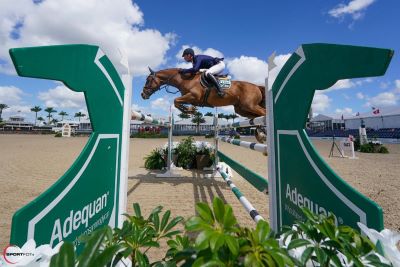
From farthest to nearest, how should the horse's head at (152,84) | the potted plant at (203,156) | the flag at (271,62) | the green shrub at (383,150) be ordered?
the green shrub at (383,150) < the potted plant at (203,156) < the horse's head at (152,84) < the flag at (271,62)

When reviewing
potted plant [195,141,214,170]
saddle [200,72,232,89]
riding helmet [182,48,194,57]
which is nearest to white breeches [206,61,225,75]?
saddle [200,72,232,89]

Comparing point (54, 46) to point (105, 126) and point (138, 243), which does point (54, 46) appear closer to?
point (105, 126)

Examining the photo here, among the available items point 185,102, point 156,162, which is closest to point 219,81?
point 185,102

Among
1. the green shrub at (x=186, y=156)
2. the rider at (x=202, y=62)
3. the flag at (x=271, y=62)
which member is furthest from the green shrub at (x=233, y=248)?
the green shrub at (x=186, y=156)

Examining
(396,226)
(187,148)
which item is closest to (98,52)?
(396,226)

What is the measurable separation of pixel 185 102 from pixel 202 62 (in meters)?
0.71

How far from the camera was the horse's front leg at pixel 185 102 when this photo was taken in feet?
11.7

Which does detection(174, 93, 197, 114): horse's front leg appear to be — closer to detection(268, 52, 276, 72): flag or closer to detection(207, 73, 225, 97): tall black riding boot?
detection(207, 73, 225, 97): tall black riding boot

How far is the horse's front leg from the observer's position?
3.57 meters

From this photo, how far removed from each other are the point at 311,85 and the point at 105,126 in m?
0.80

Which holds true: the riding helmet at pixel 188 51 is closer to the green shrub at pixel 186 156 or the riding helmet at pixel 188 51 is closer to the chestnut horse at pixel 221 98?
the chestnut horse at pixel 221 98

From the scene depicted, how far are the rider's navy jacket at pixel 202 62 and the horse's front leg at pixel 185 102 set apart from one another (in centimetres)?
44

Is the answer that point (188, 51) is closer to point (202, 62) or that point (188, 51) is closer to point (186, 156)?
point (202, 62)

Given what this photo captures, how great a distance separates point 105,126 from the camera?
3.30 ft
